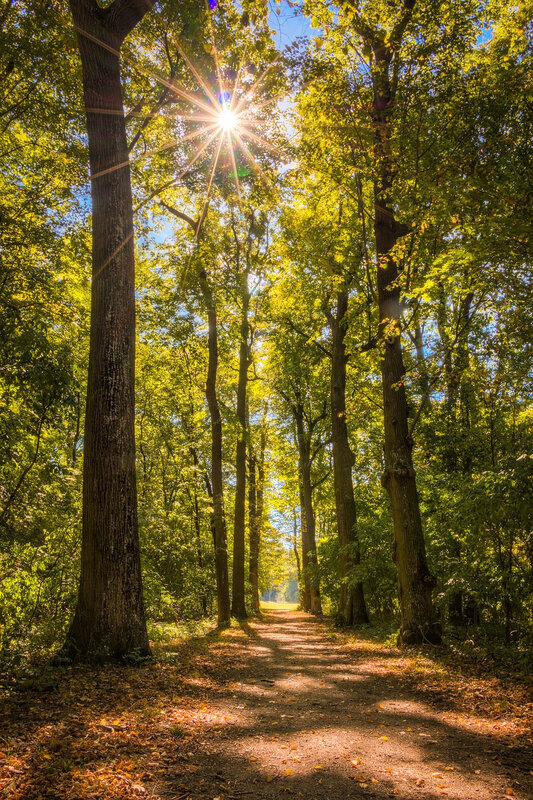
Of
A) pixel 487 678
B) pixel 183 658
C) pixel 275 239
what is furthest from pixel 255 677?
pixel 275 239

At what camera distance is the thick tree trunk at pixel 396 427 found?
7.68 meters

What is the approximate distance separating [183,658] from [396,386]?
19.8ft

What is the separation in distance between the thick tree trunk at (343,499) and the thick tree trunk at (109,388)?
7090 millimetres

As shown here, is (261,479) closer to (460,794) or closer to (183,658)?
(183,658)

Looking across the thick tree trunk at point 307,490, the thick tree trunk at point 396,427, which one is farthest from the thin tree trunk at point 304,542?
the thick tree trunk at point 396,427

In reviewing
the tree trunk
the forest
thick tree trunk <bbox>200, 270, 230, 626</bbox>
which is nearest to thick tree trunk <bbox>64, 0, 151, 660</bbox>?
the forest

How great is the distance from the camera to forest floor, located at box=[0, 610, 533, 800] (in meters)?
2.77

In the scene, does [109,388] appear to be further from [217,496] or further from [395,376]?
[217,496]

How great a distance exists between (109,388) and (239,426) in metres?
8.71

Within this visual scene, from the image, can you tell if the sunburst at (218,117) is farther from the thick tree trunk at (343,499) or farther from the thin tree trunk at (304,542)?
the thin tree trunk at (304,542)

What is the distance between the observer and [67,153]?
9.26 m

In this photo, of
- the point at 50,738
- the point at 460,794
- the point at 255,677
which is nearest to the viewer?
the point at 460,794

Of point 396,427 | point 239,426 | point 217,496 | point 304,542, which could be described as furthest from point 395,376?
point 304,542

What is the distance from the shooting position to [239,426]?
14375 millimetres
